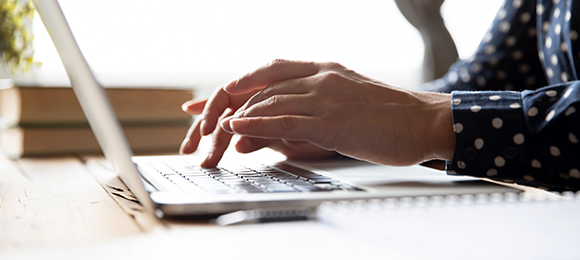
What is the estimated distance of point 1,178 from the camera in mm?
673

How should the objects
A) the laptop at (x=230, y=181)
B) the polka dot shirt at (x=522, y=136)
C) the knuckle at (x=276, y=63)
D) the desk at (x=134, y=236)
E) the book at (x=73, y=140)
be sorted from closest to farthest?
1. the desk at (x=134, y=236)
2. the laptop at (x=230, y=181)
3. the polka dot shirt at (x=522, y=136)
4. the knuckle at (x=276, y=63)
5. the book at (x=73, y=140)

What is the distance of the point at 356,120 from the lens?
61 centimetres

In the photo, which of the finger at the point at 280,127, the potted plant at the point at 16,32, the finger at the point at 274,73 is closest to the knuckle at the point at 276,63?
the finger at the point at 274,73

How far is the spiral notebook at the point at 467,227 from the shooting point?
0.98 feet

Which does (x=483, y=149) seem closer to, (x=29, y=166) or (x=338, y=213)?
(x=338, y=213)

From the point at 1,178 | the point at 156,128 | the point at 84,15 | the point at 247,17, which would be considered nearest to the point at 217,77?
the point at 247,17

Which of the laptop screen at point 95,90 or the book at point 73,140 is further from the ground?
the laptop screen at point 95,90

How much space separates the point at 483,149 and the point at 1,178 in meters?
0.65

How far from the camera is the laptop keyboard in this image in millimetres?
468

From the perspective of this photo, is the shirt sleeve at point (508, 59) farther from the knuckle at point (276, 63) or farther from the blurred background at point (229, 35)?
the blurred background at point (229, 35)

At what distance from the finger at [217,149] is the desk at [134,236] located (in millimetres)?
187

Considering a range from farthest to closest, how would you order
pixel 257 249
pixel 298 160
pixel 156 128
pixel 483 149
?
pixel 156 128 → pixel 298 160 → pixel 483 149 → pixel 257 249

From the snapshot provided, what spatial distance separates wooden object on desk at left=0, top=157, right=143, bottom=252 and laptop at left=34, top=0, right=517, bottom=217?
0.12ft

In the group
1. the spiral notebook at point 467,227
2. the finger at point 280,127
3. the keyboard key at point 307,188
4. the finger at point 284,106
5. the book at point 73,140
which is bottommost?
the book at point 73,140
